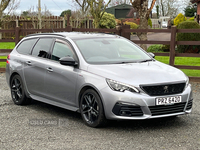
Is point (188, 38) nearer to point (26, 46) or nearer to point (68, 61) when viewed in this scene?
point (26, 46)

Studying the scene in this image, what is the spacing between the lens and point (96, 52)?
655cm

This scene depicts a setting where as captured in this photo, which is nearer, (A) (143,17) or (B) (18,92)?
(B) (18,92)

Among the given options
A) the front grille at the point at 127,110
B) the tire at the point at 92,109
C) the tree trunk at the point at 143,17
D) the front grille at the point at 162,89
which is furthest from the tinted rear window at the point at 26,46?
the tree trunk at the point at 143,17

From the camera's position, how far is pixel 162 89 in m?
5.51

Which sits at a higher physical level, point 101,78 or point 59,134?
point 101,78

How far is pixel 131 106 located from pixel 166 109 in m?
0.58

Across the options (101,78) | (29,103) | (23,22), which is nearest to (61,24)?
(23,22)

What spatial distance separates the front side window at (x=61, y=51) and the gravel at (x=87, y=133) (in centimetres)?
113

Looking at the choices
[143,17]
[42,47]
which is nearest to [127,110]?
[42,47]

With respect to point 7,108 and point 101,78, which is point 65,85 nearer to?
point 101,78

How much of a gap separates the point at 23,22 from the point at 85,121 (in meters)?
30.9

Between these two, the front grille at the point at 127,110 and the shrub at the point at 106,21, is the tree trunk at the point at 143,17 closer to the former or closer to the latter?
the front grille at the point at 127,110

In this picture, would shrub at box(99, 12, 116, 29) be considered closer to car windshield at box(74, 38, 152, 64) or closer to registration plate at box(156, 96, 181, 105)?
car windshield at box(74, 38, 152, 64)

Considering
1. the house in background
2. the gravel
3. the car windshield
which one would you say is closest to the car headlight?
the gravel
